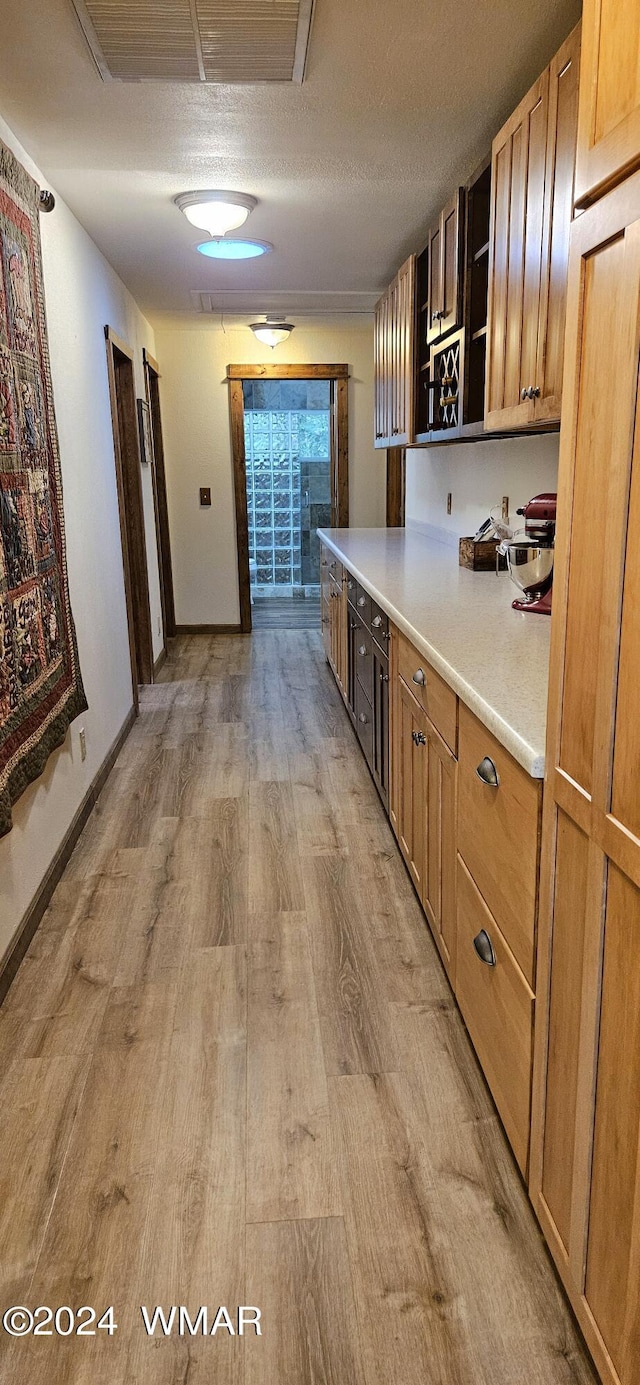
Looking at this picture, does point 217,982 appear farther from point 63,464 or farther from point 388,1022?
point 63,464

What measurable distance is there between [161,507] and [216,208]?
3.45m

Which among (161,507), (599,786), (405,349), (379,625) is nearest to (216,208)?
(405,349)

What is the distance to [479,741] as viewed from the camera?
167cm

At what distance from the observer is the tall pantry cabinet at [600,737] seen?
0.97 m

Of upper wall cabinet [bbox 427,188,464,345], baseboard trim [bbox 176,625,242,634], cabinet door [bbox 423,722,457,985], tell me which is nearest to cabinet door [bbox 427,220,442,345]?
upper wall cabinet [bbox 427,188,464,345]

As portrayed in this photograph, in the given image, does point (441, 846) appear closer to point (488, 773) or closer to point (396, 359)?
point (488, 773)

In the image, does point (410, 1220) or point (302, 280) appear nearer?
point (410, 1220)

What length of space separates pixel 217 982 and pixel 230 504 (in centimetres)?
506

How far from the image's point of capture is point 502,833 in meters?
1.52

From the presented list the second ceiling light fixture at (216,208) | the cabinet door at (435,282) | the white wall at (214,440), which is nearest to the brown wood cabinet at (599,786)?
the cabinet door at (435,282)

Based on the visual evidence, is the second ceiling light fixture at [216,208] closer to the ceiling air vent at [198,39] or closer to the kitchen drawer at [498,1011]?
the ceiling air vent at [198,39]

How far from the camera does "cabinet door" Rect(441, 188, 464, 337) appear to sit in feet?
9.58

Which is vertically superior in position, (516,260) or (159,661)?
(516,260)

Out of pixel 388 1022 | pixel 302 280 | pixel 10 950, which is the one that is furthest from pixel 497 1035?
pixel 302 280
